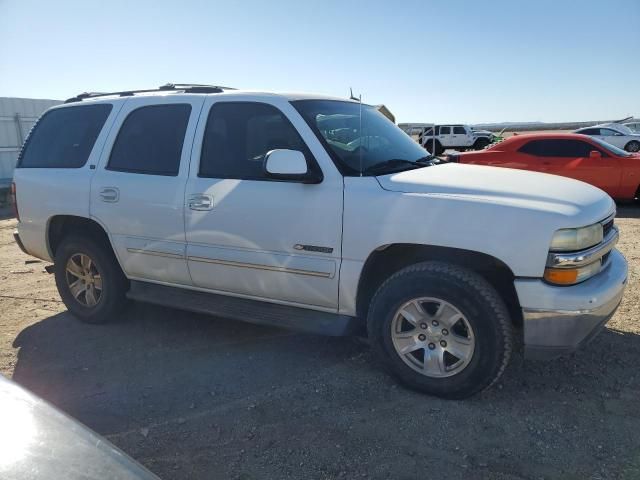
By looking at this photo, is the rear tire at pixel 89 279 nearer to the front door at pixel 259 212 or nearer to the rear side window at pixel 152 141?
the rear side window at pixel 152 141

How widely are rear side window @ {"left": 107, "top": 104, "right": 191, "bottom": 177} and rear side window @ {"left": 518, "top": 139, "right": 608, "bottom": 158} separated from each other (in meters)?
8.41

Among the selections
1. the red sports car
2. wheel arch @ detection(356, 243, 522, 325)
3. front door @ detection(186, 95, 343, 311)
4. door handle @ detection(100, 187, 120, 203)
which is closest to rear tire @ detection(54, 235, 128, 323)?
door handle @ detection(100, 187, 120, 203)

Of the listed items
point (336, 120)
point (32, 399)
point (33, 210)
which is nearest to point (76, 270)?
point (33, 210)

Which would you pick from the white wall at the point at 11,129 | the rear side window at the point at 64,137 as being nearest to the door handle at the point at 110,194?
the rear side window at the point at 64,137

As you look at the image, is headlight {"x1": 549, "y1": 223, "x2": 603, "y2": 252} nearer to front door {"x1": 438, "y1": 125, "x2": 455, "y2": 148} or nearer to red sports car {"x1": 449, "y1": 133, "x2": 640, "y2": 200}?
red sports car {"x1": 449, "y1": 133, "x2": 640, "y2": 200}

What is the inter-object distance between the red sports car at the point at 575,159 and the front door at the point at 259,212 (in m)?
6.38

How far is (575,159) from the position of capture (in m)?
10.2

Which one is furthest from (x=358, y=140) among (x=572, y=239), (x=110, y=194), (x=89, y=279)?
(x=89, y=279)

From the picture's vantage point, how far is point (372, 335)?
3404 mm

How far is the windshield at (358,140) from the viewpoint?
11.7ft

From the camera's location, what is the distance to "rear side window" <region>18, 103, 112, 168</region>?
15.2 ft

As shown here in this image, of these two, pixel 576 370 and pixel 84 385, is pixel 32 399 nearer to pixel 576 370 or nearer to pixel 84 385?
pixel 84 385

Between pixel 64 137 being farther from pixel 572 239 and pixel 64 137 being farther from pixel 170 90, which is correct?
pixel 572 239

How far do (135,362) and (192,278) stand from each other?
0.77 meters
